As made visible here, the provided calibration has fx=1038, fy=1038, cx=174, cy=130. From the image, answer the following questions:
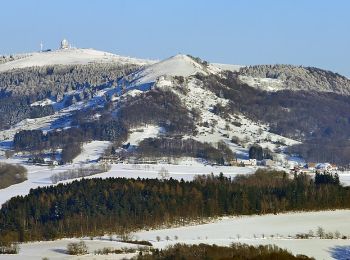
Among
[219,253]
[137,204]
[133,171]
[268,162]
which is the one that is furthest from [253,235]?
[268,162]

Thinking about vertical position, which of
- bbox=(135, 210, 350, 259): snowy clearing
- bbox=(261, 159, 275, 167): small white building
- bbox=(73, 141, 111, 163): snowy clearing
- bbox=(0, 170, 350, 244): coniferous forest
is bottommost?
bbox=(135, 210, 350, 259): snowy clearing

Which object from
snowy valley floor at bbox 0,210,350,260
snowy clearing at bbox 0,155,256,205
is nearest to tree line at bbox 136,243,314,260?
snowy valley floor at bbox 0,210,350,260

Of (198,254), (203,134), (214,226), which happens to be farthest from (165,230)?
(203,134)

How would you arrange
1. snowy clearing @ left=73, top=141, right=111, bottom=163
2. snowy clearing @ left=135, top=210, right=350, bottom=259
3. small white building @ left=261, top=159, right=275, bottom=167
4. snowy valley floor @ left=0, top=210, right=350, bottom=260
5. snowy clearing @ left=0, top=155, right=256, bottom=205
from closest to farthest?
snowy valley floor @ left=0, top=210, right=350, bottom=260, snowy clearing @ left=135, top=210, right=350, bottom=259, snowy clearing @ left=0, top=155, right=256, bottom=205, small white building @ left=261, top=159, right=275, bottom=167, snowy clearing @ left=73, top=141, right=111, bottom=163

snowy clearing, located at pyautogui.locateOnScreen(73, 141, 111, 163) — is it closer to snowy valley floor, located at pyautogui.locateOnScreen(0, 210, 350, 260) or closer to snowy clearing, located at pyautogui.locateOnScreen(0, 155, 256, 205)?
snowy clearing, located at pyautogui.locateOnScreen(0, 155, 256, 205)

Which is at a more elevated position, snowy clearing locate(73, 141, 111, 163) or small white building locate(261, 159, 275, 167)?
snowy clearing locate(73, 141, 111, 163)

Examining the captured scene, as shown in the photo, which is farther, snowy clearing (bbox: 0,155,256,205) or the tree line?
snowy clearing (bbox: 0,155,256,205)

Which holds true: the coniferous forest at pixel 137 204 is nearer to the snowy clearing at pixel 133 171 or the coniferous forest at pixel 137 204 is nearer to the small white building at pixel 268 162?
the snowy clearing at pixel 133 171
